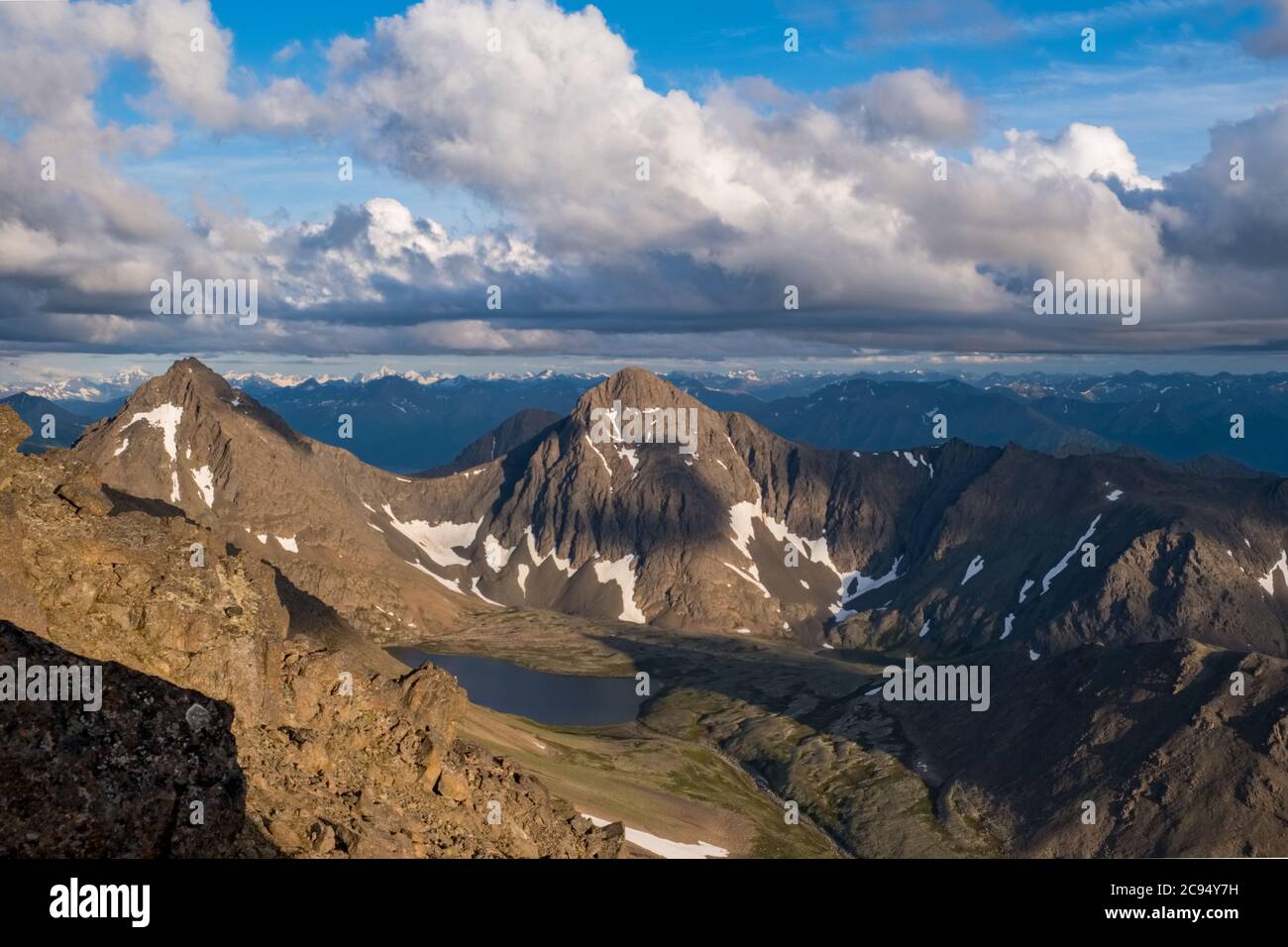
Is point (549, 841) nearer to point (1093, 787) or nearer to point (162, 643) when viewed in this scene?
point (162, 643)

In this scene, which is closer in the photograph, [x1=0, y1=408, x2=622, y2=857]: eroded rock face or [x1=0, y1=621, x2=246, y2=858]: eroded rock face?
[x1=0, y1=621, x2=246, y2=858]: eroded rock face

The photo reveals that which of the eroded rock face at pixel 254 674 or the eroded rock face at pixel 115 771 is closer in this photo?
the eroded rock face at pixel 115 771
